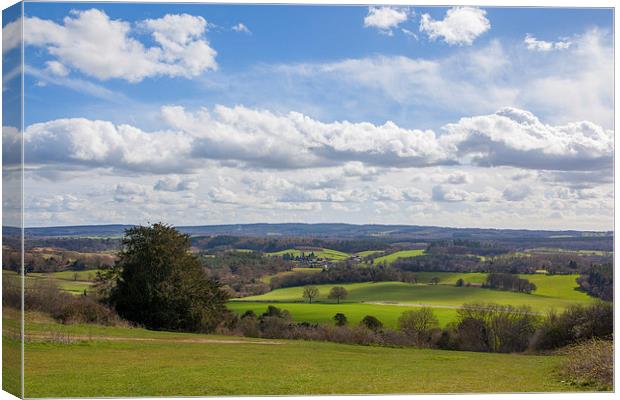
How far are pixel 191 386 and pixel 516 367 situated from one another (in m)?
7.37

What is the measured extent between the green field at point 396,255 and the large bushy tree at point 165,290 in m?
6.19

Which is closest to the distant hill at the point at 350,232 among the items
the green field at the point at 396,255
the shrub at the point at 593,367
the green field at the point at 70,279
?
the green field at the point at 396,255

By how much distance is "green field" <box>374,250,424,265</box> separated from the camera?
17.1 meters

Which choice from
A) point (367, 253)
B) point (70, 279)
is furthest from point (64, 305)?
point (367, 253)

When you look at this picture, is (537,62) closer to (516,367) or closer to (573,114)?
(573,114)

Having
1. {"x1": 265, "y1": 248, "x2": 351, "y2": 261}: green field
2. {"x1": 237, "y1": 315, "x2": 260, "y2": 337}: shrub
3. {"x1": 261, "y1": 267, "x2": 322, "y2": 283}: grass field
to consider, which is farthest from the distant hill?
{"x1": 237, "y1": 315, "x2": 260, "y2": 337}: shrub

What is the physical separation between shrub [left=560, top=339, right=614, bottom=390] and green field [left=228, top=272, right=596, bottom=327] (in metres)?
2.79

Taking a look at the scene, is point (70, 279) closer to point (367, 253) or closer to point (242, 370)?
point (242, 370)

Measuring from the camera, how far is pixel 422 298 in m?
17.8

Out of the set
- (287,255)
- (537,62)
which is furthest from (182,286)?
(537,62)

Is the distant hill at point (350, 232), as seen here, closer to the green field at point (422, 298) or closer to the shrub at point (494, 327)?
the green field at point (422, 298)

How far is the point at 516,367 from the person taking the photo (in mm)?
14914

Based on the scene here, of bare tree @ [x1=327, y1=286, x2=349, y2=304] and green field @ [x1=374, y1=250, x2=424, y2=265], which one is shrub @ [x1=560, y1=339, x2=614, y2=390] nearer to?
green field @ [x1=374, y1=250, x2=424, y2=265]

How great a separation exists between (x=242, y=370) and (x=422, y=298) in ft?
20.8
